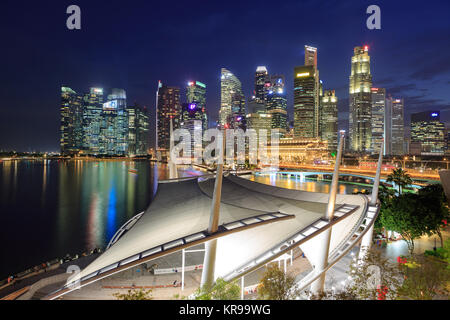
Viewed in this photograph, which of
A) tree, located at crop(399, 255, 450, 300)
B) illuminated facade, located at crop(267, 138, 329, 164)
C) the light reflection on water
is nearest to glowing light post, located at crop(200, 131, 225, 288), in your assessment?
tree, located at crop(399, 255, 450, 300)

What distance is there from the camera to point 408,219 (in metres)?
19.3

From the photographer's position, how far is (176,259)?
64.2 ft

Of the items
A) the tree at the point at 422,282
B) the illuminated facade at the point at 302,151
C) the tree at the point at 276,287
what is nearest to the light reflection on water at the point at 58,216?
the tree at the point at 276,287

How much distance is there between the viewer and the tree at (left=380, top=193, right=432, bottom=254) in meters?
19.2

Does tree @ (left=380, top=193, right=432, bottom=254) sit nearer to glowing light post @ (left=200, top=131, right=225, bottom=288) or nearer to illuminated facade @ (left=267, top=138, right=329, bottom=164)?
glowing light post @ (left=200, top=131, right=225, bottom=288)

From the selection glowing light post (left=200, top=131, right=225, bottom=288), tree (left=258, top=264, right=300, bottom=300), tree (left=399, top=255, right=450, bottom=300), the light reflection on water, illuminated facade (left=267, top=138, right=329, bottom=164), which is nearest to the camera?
tree (left=258, top=264, right=300, bottom=300)

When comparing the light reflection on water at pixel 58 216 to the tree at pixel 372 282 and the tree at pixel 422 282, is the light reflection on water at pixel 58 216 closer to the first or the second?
the tree at pixel 372 282

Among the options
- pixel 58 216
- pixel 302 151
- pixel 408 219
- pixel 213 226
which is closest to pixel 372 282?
pixel 213 226

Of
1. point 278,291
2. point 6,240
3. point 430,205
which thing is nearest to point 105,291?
point 278,291

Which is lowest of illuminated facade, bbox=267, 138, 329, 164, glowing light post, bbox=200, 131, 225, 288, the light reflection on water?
the light reflection on water

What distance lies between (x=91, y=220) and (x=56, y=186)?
4132 centimetres

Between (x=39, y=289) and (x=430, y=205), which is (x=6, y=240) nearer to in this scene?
(x=39, y=289)

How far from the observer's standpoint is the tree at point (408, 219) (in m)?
19.2

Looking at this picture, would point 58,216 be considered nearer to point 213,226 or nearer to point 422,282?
point 213,226
